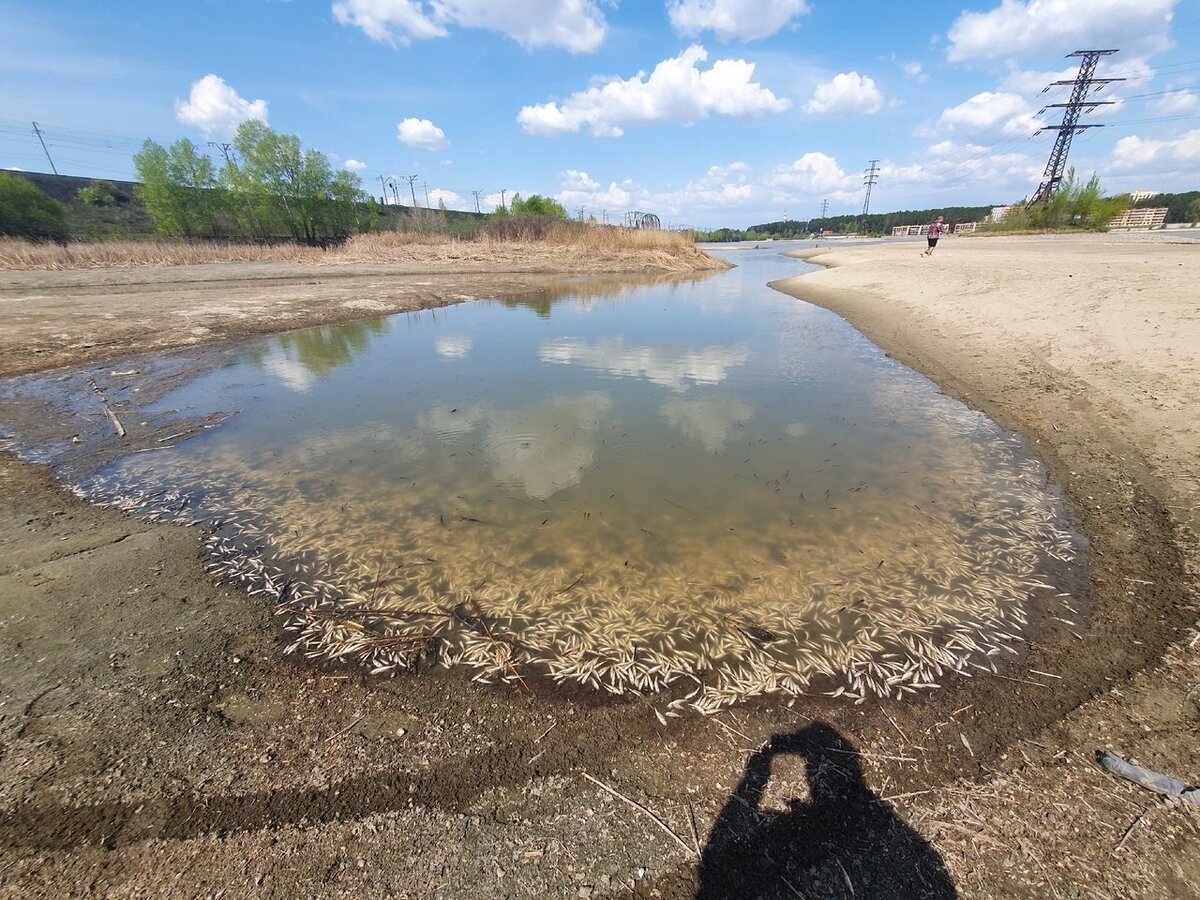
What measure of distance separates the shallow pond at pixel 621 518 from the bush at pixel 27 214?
63119mm

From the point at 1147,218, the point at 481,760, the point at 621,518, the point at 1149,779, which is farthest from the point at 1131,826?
Result: the point at 1147,218

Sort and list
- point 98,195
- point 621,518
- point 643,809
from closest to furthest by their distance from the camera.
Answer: point 643,809 → point 621,518 → point 98,195

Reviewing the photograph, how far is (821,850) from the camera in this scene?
2.88 metres

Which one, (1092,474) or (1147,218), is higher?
(1147,218)

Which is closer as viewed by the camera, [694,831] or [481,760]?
[694,831]

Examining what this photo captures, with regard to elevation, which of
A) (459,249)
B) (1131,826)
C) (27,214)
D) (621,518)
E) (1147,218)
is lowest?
(621,518)

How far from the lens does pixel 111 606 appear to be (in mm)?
4734

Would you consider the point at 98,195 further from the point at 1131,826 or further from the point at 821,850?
the point at 1131,826

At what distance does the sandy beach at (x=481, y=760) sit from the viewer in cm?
275

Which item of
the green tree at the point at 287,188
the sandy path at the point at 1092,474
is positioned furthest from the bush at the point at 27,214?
the sandy path at the point at 1092,474

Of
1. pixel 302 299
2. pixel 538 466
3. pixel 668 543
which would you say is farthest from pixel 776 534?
pixel 302 299

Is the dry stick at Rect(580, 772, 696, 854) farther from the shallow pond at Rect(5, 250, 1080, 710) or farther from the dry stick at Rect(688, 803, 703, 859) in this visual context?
the shallow pond at Rect(5, 250, 1080, 710)

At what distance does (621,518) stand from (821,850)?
163 inches

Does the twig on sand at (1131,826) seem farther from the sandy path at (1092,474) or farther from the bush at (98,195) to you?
the bush at (98,195)
